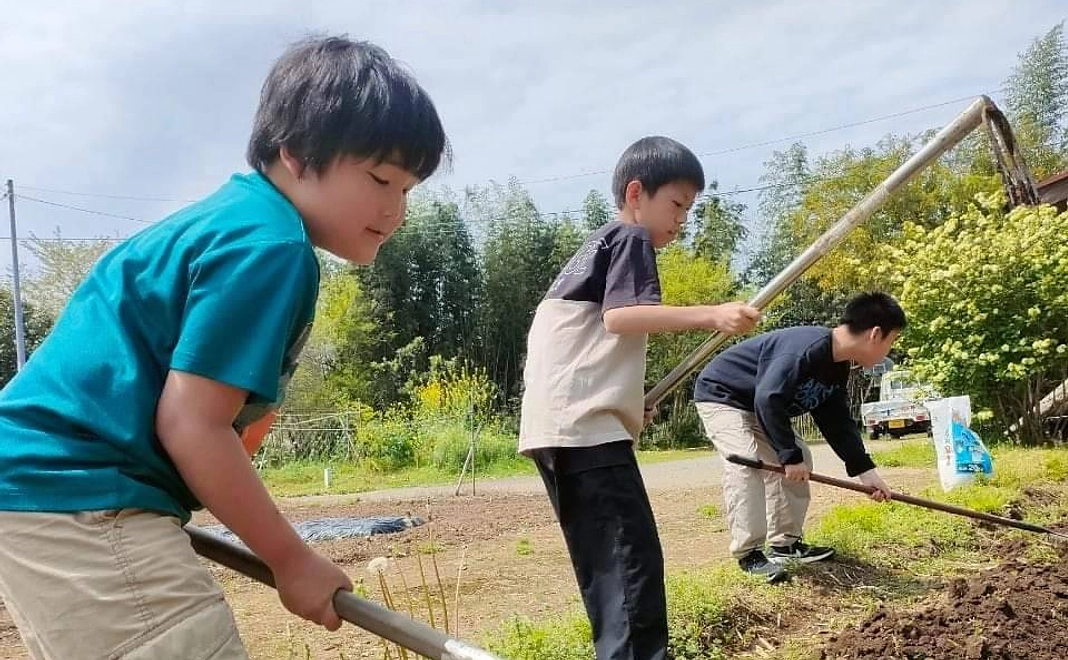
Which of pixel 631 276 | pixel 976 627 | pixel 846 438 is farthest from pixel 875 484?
pixel 631 276

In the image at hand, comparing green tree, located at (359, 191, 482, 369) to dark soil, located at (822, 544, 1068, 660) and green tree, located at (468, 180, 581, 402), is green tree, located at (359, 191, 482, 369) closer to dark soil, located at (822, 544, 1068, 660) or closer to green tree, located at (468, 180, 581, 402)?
green tree, located at (468, 180, 581, 402)

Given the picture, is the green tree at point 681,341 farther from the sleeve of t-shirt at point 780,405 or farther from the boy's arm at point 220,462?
the boy's arm at point 220,462

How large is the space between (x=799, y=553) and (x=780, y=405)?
3.05 feet

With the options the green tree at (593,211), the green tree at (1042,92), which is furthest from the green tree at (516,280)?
the green tree at (1042,92)

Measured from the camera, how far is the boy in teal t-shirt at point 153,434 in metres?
1.13

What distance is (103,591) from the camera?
1140 mm

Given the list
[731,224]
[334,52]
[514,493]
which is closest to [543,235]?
[731,224]

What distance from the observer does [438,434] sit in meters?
16.4

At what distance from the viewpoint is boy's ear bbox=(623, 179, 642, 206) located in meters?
2.71

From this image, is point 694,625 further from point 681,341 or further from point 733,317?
point 681,341

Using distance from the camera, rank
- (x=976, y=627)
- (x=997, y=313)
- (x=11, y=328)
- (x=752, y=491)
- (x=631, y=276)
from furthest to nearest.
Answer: (x=11, y=328), (x=997, y=313), (x=752, y=491), (x=976, y=627), (x=631, y=276)

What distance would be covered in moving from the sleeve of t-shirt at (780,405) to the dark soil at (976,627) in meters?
0.81

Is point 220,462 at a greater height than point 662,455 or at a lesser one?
greater

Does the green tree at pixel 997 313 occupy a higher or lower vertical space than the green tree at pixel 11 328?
lower
